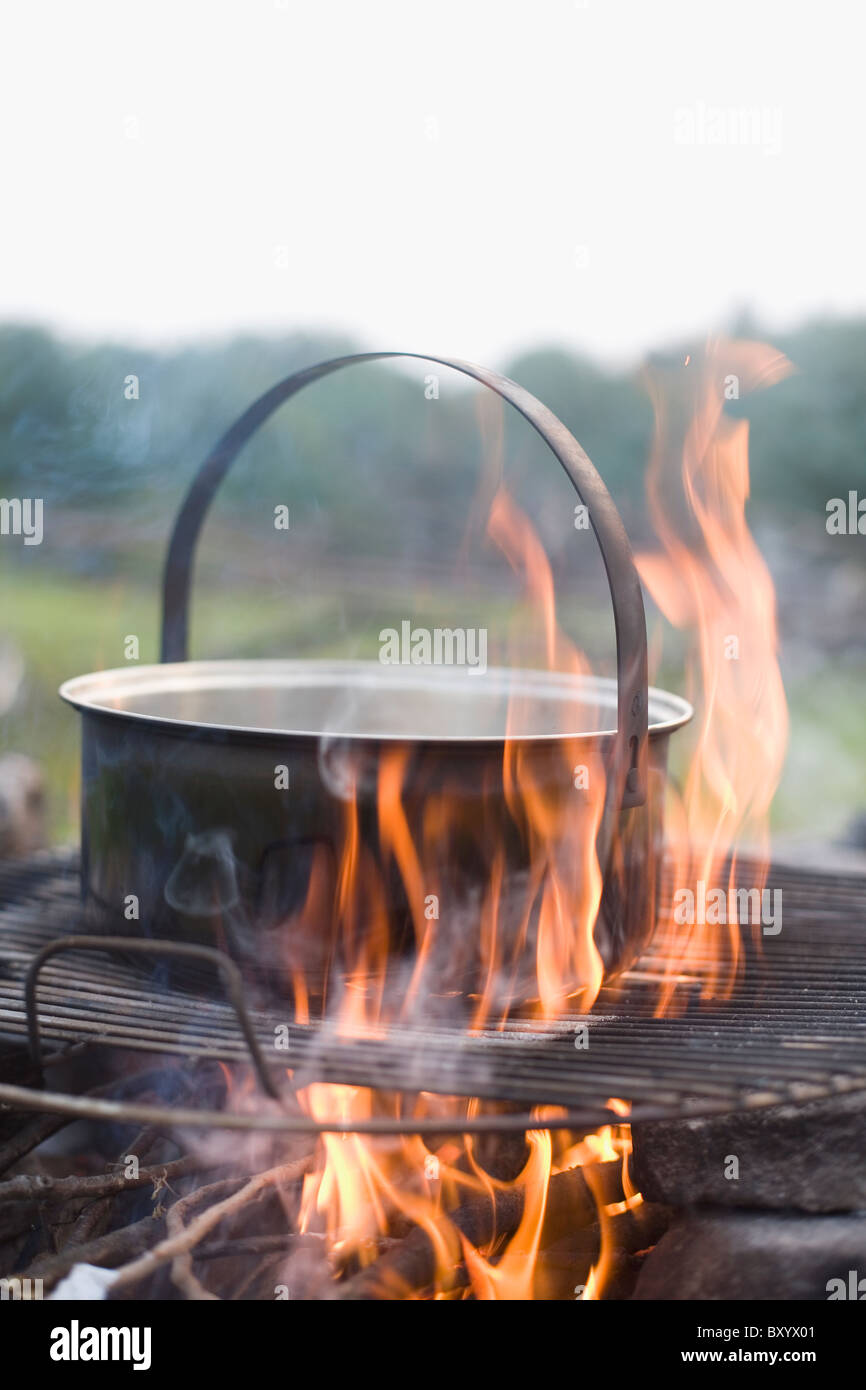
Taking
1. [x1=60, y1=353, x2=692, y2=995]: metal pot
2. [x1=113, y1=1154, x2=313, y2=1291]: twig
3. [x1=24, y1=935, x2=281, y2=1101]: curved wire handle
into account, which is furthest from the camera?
[x1=60, y1=353, x2=692, y2=995]: metal pot

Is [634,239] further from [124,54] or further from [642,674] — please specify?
[642,674]

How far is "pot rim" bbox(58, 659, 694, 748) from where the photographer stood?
2211 millimetres

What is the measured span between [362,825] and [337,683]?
1.04m

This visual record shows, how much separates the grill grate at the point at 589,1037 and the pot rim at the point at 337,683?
504mm

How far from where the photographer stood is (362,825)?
5.64ft

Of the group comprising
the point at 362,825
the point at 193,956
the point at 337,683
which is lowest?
the point at 193,956

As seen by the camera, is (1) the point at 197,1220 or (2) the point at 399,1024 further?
(2) the point at 399,1024

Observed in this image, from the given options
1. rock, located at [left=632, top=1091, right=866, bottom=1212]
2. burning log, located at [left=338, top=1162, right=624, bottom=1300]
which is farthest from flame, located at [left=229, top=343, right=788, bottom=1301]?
rock, located at [left=632, top=1091, right=866, bottom=1212]

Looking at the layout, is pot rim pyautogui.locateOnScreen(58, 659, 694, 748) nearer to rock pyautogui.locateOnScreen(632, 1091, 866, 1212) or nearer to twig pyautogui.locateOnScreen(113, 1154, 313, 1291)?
rock pyautogui.locateOnScreen(632, 1091, 866, 1212)

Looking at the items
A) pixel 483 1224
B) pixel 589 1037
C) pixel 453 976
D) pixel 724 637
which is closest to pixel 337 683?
pixel 724 637

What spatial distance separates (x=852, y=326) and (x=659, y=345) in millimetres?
1714

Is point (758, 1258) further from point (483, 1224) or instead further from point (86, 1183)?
point (86, 1183)

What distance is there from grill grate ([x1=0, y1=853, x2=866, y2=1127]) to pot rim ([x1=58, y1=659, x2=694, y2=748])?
0.50 metres
